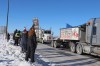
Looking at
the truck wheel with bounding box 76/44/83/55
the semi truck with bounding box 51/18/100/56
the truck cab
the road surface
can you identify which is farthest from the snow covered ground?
the truck cab

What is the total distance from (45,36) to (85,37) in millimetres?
19208

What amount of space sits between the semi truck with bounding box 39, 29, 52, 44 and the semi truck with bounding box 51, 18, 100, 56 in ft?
39.9

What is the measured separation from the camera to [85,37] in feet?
75.8

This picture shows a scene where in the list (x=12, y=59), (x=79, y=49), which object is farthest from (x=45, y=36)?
(x=12, y=59)

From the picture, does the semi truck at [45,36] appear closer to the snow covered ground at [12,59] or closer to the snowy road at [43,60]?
the snowy road at [43,60]

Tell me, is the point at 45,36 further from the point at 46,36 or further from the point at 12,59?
the point at 12,59

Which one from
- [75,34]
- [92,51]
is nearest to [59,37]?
[75,34]

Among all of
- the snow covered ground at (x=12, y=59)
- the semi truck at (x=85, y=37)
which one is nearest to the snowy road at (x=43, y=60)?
the snow covered ground at (x=12, y=59)

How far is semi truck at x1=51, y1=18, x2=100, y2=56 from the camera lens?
2024 centimetres

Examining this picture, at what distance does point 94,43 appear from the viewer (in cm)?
2045

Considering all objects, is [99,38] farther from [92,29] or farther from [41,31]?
[41,31]

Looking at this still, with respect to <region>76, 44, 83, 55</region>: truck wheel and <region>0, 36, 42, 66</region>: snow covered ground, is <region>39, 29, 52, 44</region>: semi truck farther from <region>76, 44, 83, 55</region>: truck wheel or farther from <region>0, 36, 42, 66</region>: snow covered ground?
<region>0, 36, 42, 66</region>: snow covered ground

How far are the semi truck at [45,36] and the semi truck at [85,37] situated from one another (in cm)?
1215

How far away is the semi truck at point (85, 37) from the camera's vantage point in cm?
2024
